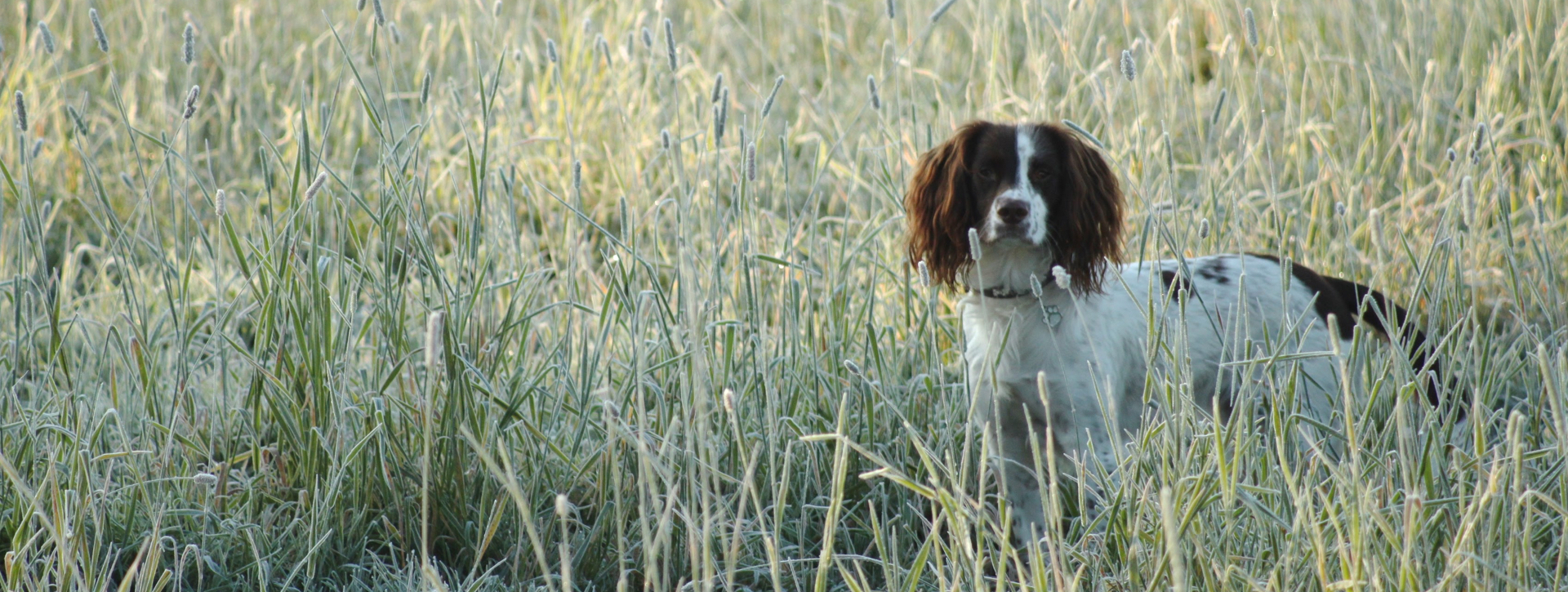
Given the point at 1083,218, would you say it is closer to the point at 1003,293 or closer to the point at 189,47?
the point at 1003,293

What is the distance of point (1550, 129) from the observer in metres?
3.64

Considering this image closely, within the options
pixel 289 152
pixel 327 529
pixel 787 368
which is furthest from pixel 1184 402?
pixel 289 152

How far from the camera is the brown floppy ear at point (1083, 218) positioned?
250 cm

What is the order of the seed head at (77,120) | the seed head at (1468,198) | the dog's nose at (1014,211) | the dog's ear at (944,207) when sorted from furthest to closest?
the dog's ear at (944,207), the dog's nose at (1014,211), the seed head at (77,120), the seed head at (1468,198)

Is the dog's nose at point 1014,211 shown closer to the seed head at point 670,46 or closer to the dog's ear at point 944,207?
the dog's ear at point 944,207

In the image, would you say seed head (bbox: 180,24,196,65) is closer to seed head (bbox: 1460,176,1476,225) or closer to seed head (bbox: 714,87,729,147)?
seed head (bbox: 714,87,729,147)

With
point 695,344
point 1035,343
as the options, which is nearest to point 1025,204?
point 1035,343

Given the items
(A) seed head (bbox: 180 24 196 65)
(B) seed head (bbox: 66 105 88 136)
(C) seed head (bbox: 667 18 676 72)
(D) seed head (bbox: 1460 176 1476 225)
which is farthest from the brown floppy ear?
(B) seed head (bbox: 66 105 88 136)

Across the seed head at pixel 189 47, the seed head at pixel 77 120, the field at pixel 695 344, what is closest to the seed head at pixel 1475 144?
the field at pixel 695 344

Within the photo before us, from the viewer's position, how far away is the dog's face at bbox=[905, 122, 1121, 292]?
250cm

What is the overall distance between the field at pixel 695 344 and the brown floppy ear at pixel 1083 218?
132mm

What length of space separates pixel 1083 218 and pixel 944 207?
0.89 feet

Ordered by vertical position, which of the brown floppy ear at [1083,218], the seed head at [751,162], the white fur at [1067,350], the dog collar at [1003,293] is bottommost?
the white fur at [1067,350]

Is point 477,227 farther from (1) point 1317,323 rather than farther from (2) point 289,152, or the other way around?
(2) point 289,152
